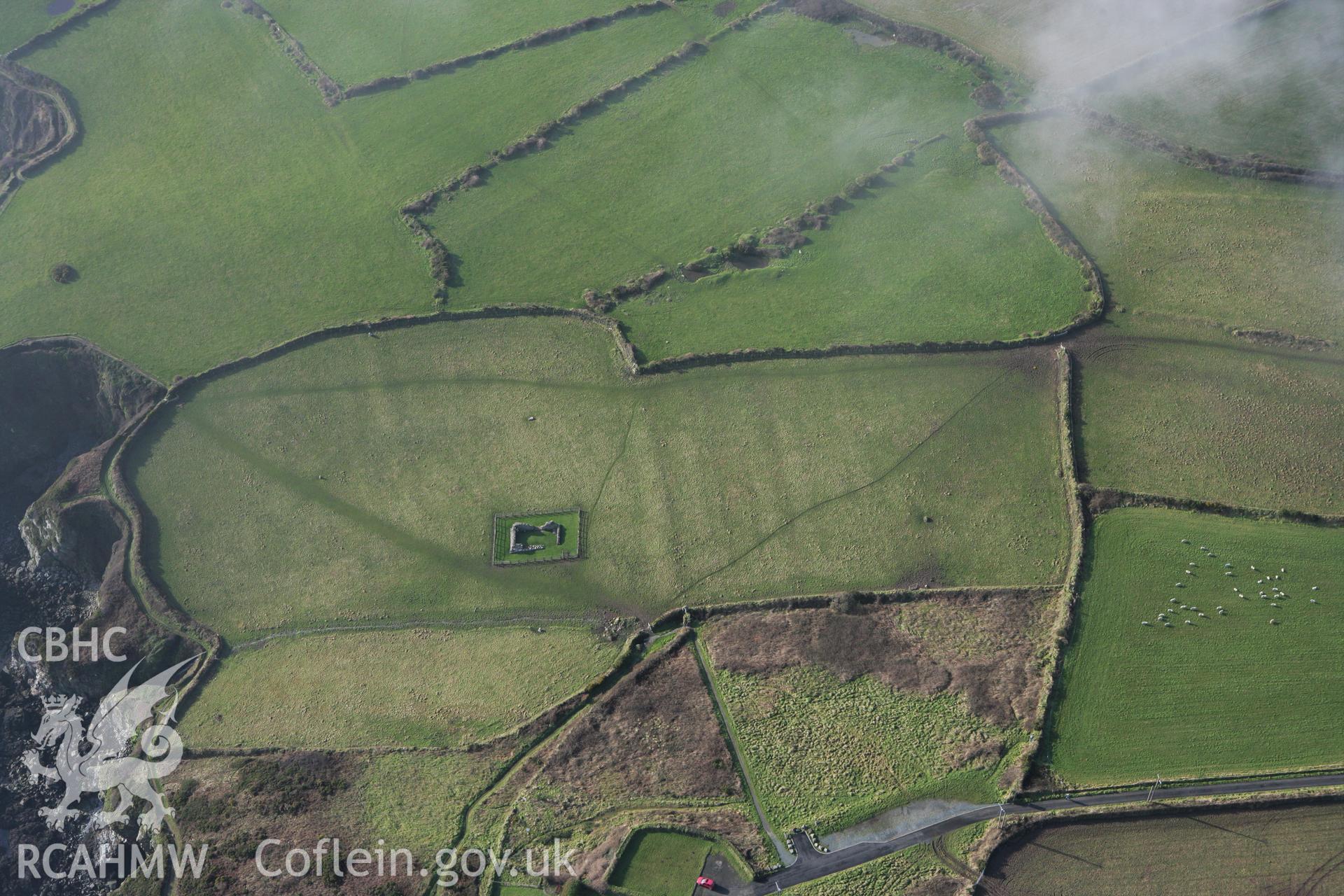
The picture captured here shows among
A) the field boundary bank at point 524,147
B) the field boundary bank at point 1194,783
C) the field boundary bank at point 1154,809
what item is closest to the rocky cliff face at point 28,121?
the field boundary bank at point 524,147

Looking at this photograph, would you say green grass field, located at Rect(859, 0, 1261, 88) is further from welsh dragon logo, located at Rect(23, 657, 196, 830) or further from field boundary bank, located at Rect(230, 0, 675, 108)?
welsh dragon logo, located at Rect(23, 657, 196, 830)

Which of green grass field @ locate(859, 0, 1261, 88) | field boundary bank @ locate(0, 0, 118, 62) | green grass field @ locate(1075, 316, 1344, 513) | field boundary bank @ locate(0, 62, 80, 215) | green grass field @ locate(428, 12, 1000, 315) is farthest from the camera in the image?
field boundary bank @ locate(0, 0, 118, 62)

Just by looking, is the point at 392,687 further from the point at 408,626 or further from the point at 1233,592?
the point at 1233,592

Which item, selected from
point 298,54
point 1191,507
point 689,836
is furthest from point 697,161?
point 689,836

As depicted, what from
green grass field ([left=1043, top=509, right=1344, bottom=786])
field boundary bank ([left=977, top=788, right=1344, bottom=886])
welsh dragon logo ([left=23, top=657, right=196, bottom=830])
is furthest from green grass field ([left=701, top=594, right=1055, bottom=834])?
welsh dragon logo ([left=23, top=657, right=196, bottom=830])

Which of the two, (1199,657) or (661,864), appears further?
(1199,657)

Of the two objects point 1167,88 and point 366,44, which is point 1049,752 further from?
point 366,44
